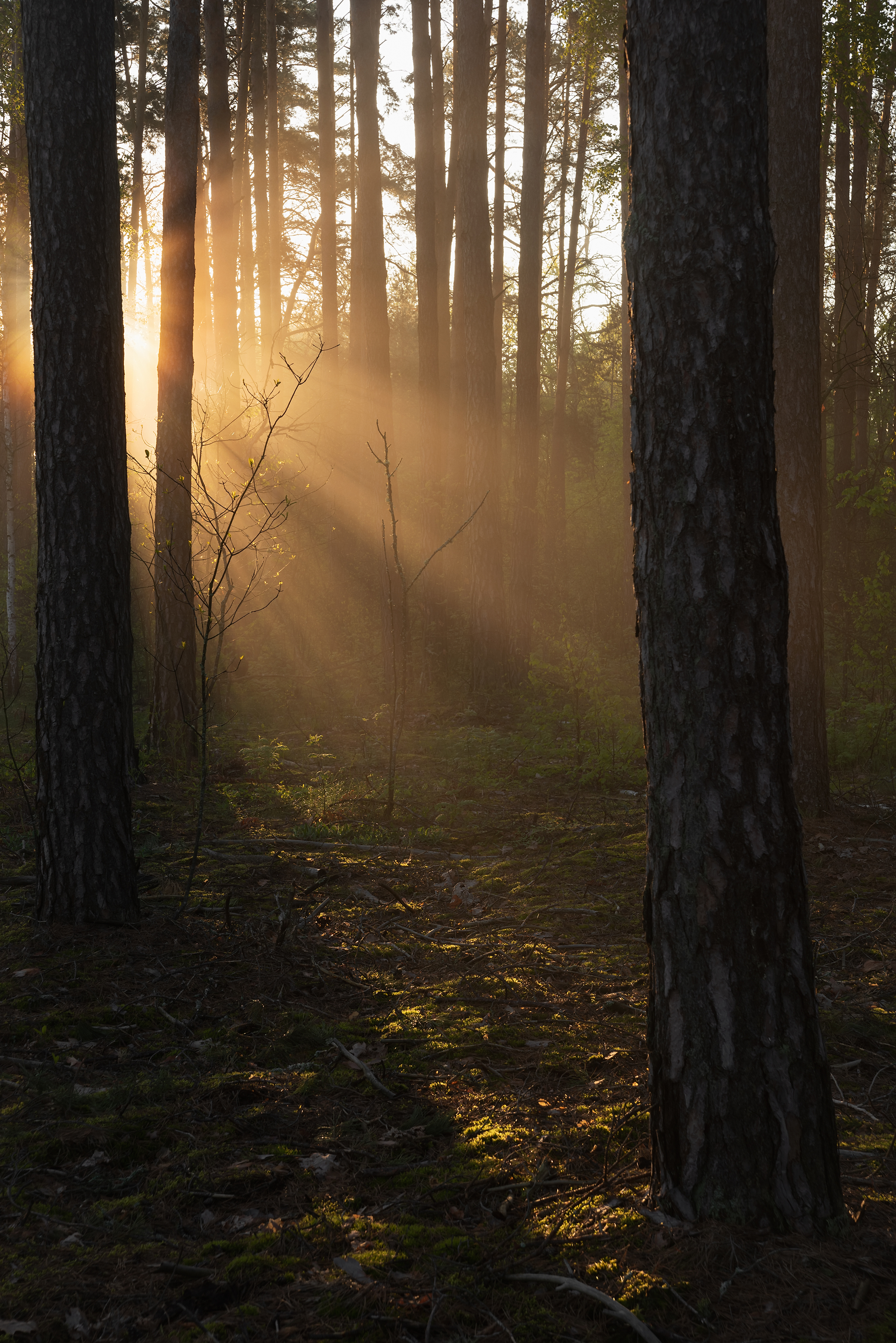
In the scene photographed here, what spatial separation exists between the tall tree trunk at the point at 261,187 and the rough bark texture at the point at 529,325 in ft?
20.7

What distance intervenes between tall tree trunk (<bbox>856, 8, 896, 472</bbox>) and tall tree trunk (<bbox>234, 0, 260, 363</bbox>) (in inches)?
491

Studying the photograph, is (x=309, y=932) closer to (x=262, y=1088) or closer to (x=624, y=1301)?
(x=262, y=1088)

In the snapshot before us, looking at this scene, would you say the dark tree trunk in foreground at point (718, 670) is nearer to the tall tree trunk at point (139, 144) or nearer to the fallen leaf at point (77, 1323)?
the fallen leaf at point (77, 1323)

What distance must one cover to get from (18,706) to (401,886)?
36.5ft

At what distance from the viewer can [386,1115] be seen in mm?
3074

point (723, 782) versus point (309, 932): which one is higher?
point (723, 782)

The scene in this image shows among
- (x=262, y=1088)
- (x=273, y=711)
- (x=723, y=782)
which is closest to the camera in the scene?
(x=723, y=782)

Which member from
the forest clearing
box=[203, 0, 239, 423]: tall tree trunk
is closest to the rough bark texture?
the forest clearing

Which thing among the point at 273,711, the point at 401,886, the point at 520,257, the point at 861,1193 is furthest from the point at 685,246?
the point at 520,257

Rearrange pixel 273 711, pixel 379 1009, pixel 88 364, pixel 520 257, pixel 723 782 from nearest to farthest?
pixel 723 782, pixel 379 1009, pixel 88 364, pixel 273 711, pixel 520 257

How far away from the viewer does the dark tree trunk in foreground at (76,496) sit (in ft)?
15.5

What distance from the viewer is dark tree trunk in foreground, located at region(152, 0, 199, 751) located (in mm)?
10125

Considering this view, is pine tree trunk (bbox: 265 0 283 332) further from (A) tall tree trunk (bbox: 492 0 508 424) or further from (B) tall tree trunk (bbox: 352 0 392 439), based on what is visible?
(A) tall tree trunk (bbox: 492 0 508 424)

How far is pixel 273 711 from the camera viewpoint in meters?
14.3
